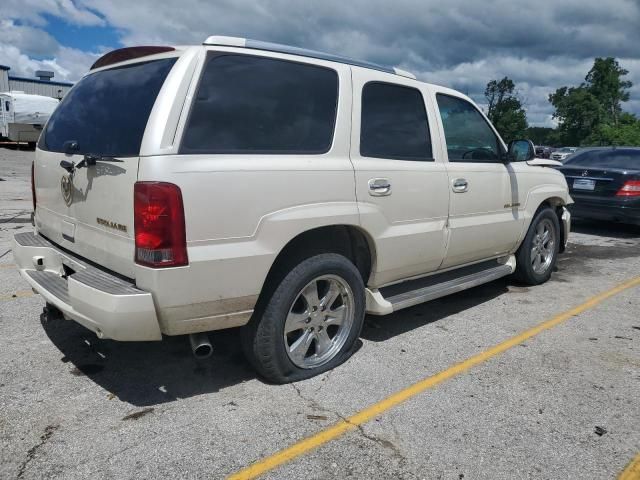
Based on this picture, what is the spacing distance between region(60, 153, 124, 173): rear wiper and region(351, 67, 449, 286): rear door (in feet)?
4.86

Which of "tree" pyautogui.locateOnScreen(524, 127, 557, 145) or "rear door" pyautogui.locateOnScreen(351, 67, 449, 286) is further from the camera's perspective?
"tree" pyautogui.locateOnScreen(524, 127, 557, 145)

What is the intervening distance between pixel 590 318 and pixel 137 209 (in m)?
4.11

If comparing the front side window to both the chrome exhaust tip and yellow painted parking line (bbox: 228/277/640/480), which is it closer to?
yellow painted parking line (bbox: 228/277/640/480)

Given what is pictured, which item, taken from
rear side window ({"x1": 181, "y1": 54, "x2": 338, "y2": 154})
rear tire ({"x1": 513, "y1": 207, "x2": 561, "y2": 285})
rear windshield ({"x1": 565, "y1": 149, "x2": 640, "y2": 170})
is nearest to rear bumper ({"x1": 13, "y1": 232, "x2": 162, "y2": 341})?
rear side window ({"x1": 181, "y1": 54, "x2": 338, "y2": 154})

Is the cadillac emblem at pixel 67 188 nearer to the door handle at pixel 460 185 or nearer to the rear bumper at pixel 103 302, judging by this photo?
the rear bumper at pixel 103 302

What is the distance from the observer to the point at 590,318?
4875 mm

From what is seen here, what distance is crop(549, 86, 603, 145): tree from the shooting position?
81.4m

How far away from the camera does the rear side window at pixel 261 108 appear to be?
2846 mm

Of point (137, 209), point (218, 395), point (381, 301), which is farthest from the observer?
point (381, 301)

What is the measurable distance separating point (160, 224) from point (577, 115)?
92.9 meters

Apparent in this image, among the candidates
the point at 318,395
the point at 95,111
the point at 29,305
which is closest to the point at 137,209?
the point at 95,111

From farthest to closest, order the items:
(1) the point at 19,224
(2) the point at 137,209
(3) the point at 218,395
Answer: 1. (1) the point at 19,224
2. (3) the point at 218,395
3. (2) the point at 137,209

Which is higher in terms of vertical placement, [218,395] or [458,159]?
[458,159]

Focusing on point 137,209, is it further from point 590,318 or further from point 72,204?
point 590,318
